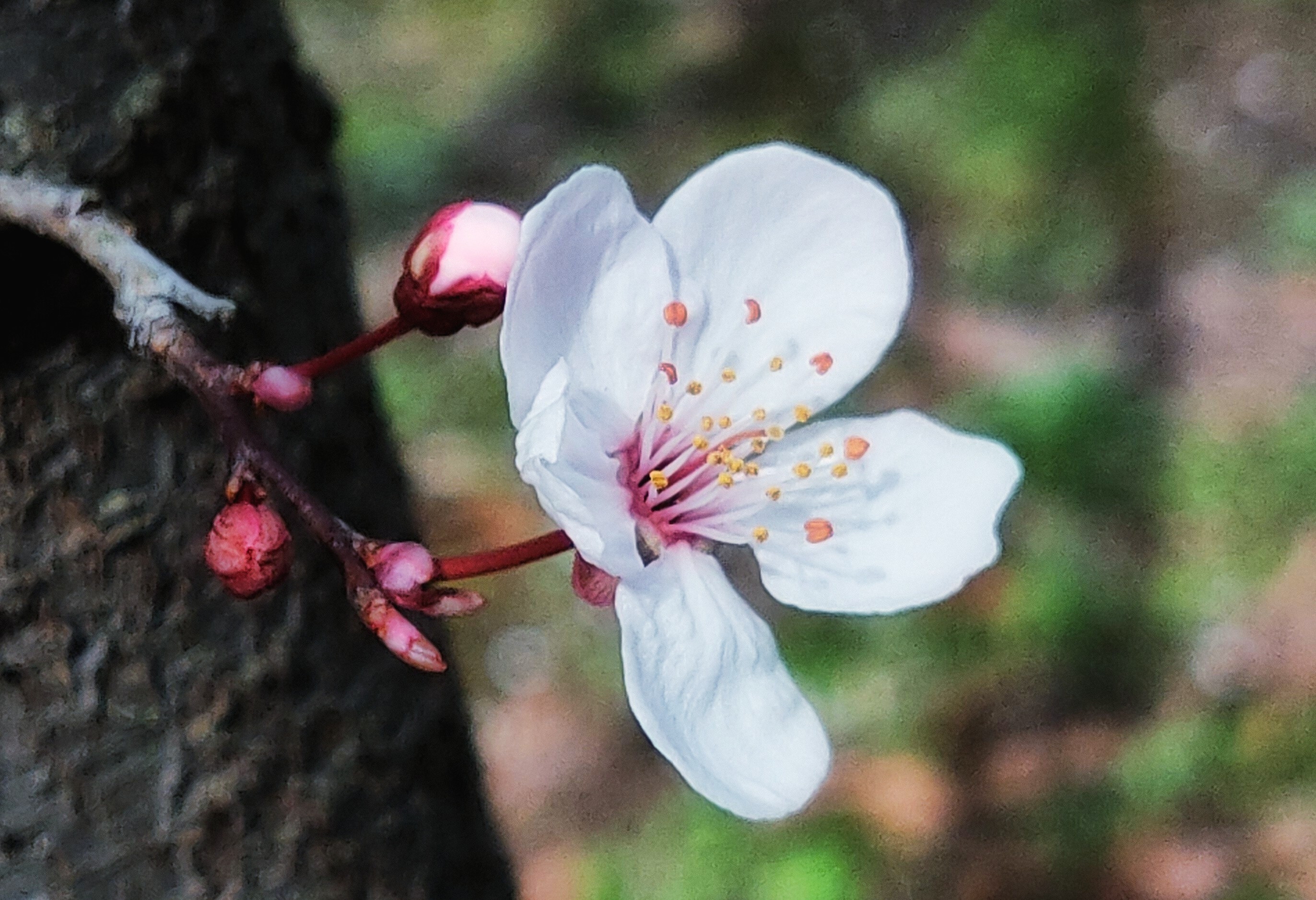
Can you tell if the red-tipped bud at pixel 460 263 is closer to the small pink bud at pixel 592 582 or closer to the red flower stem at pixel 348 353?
the red flower stem at pixel 348 353

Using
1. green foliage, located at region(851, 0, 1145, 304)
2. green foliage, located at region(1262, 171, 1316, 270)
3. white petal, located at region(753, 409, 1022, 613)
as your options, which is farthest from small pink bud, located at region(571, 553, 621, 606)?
green foliage, located at region(1262, 171, 1316, 270)

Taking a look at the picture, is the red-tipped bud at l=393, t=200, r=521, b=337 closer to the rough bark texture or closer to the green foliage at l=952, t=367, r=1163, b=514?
the rough bark texture

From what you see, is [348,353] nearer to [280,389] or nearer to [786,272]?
[280,389]

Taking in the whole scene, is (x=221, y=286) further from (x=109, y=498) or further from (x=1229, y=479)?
(x=1229, y=479)

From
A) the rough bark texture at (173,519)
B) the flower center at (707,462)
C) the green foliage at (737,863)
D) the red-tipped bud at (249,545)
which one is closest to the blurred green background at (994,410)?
the green foliage at (737,863)

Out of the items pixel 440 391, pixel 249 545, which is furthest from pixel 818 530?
pixel 440 391
